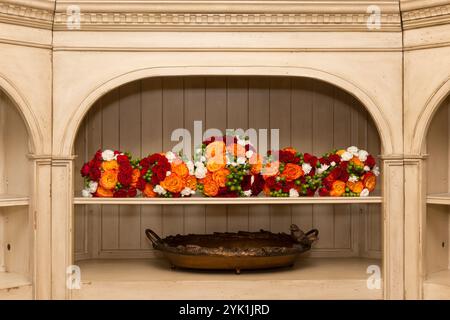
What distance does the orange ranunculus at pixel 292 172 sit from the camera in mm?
3197

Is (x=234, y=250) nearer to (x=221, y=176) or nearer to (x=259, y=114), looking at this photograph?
(x=221, y=176)

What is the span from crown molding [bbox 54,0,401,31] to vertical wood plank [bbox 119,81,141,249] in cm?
75

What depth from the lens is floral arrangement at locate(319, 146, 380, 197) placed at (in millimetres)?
3205

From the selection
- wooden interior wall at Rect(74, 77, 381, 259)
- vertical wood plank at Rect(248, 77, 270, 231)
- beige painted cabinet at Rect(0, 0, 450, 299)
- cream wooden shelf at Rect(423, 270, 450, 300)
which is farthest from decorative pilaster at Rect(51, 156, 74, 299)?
cream wooden shelf at Rect(423, 270, 450, 300)

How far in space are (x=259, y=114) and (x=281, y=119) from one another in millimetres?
127

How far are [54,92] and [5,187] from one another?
0.59 m

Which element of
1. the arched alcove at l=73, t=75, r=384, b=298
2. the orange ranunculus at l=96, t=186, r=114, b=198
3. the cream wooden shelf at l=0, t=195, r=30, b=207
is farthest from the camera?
the arched alcove at l=73, t=75, r=384, b=298

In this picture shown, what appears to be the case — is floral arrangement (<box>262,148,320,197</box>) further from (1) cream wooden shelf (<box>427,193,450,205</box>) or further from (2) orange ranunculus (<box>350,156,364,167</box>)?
(1) cream wooden shelf (<box>427,193,450,205</box>)

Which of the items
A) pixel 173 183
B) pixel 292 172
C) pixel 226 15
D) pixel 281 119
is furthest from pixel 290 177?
pixel 226 15

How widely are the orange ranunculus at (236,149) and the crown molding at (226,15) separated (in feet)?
1.85

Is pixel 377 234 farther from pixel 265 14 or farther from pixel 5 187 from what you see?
pixel 5 187

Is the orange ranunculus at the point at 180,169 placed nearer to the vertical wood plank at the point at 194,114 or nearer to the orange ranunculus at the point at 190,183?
the orange ranunculus at the point at 190,183

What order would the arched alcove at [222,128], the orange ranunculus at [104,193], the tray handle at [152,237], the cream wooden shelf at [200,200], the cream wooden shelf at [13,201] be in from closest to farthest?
1. the cream wooden shelf at [13,201]
2. the cream wooden shelf at [200,200]
3. the orange ranunculus at [104,193]
4. the tray handle at [152,237]
5. the arched alcove at [222,128]

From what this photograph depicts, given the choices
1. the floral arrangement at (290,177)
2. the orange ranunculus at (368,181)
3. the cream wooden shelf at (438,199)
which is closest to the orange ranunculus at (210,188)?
the floral arrangement at (290,177)
